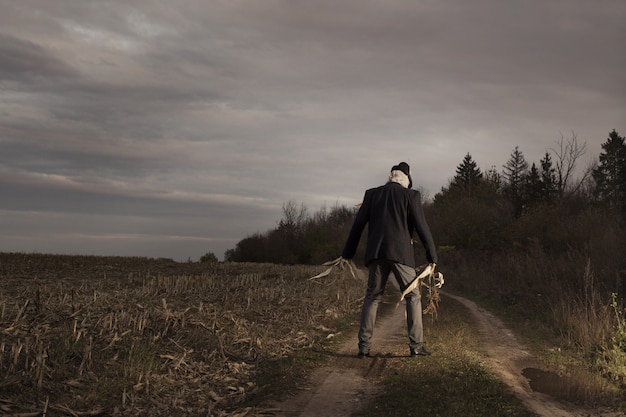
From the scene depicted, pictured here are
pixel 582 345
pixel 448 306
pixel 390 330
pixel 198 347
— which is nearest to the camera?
pixel 198 347

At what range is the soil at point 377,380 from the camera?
6.36 metres

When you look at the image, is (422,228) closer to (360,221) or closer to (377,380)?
(360,221)

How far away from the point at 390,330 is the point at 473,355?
9.78ft

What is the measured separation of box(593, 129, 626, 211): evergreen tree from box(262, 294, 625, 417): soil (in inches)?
1545

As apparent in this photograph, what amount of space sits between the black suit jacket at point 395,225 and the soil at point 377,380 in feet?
5.52

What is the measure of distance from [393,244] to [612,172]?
2460 inches

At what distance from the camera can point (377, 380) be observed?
24.0 feet

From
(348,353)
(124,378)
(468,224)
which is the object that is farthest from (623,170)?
(124,378)

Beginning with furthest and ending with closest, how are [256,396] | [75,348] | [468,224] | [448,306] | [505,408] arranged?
[468,224], [448,306], [75,348], [256,396], [505,408]

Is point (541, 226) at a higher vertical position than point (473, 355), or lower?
higher

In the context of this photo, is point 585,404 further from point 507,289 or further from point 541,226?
point 541,226

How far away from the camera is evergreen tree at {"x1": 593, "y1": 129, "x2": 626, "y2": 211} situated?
2002 inches

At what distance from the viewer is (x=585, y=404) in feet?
22.8

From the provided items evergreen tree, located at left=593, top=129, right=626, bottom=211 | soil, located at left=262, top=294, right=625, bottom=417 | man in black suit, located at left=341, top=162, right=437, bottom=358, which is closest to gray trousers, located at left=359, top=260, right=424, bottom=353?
man in black suit, located at left=341, top=162, right=437, bottom=358
